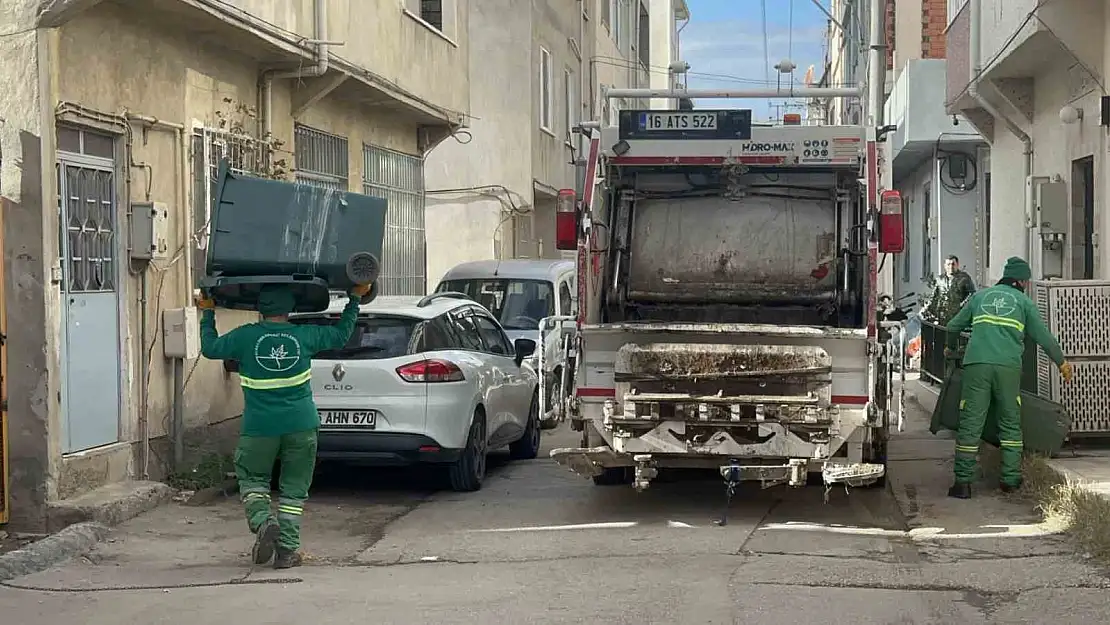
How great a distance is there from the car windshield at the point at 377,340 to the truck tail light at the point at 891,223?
11.0ft

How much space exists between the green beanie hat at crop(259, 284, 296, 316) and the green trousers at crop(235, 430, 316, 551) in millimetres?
693

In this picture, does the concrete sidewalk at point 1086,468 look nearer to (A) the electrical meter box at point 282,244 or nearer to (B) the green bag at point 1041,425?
(B) the green bag at point 1041,425

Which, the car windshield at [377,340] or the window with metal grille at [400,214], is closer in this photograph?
the car windshield at [377,340]

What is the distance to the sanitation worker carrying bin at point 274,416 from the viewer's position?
7664mm

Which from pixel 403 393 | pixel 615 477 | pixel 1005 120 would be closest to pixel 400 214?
pixel 1005 120

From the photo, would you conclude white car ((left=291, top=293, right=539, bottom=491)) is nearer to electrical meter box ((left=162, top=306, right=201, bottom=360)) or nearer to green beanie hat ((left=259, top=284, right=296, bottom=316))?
electrical meter box ((left=162, top=306, right=201, bottom=360))

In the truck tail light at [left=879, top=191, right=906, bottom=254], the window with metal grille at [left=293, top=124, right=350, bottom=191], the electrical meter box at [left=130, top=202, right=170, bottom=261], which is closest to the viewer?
the truck tail light at [left=879, top=191, right=906, bottom=254]

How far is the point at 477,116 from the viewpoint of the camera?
23438 mm

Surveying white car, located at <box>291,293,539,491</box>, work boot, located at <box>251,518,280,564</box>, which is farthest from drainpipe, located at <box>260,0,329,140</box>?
work boot, located at <box>251,518,280,564</box>

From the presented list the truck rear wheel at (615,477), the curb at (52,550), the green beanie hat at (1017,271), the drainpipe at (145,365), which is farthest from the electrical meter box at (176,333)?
the green beanie hat at (1017,271)

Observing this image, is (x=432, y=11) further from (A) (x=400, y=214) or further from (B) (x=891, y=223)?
(B) (x=891, y=223)

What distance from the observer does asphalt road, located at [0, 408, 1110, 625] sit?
655cm

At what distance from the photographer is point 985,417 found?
991cm

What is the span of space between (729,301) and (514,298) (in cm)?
579
